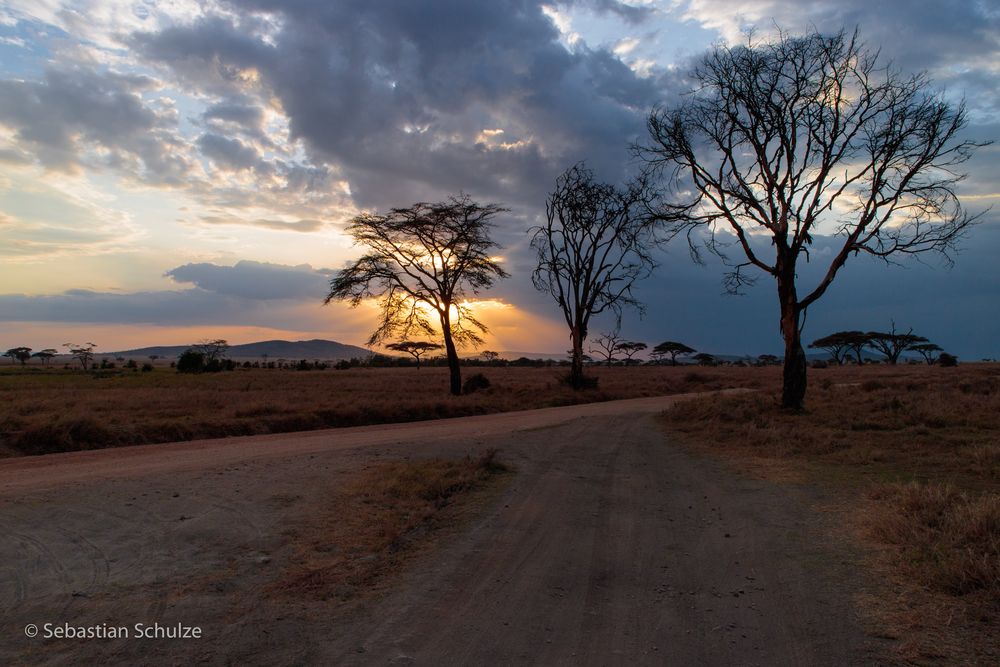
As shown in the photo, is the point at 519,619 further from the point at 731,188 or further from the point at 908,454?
the point at 731,188

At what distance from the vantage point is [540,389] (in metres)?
32.9

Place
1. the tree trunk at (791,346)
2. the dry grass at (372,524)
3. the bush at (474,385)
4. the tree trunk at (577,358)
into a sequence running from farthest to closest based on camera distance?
1. the tree trunk at (577,358)
2. the bush at (474,385)
3. the tree trunk at (791,346)
4. the dry grass at (372,524)

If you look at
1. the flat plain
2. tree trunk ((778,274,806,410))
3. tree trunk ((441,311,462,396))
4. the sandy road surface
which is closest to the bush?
tree trunk ((441,311,462,396))

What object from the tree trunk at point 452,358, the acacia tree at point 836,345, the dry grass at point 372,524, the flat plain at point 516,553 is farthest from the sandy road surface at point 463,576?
the acacia tree at point 836,345

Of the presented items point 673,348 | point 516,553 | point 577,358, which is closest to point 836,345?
point 673,348

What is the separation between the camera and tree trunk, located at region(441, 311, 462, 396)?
31.4m

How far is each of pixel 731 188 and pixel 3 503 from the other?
59.4ft

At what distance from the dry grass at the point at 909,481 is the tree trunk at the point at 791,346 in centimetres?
59

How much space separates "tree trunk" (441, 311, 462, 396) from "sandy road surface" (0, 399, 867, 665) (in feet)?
68.6

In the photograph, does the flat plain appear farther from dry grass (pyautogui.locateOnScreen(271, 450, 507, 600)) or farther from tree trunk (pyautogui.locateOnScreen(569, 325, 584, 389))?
tree trunk (pyautogui.locateOnScreen(569, 325, 584, 389))

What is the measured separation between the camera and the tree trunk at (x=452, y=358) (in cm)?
3145

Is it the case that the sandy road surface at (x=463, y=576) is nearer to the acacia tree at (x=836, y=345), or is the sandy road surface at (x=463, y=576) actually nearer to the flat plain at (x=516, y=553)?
the flat plain at (x=516, y=553)

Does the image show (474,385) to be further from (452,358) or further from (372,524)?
(372,524)

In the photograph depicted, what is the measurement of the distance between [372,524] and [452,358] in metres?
24.3
